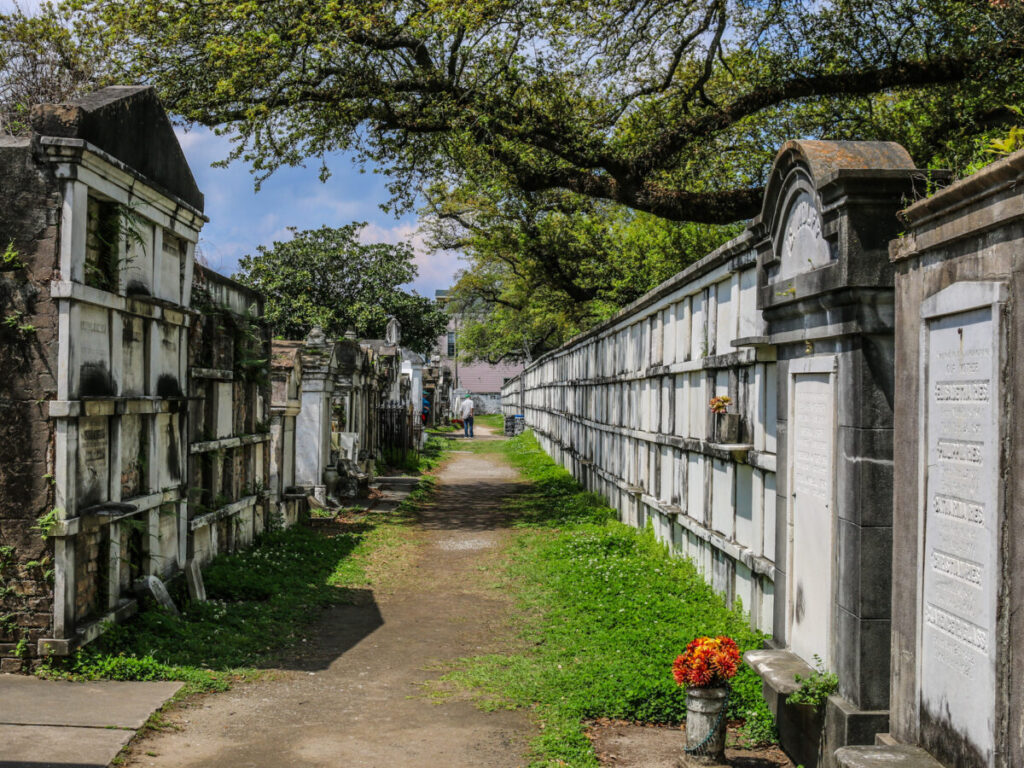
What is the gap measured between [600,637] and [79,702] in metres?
3.48

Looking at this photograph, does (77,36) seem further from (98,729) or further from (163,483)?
(98,729)

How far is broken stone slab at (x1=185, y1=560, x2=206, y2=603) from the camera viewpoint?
295 inches

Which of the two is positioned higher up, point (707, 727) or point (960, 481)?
point (960, 481)

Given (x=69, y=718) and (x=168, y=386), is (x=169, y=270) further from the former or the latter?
(x=69, y=718)

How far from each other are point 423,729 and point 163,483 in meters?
3.27

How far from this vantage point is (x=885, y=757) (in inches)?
141

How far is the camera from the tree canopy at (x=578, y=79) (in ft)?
35.6

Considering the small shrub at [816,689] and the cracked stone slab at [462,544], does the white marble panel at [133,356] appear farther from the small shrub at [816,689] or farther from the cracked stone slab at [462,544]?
the cracked stone slab at [462,544]

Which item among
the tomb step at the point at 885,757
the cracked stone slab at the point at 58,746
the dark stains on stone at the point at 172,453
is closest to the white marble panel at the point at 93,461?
the dark stains on stone at the point at 172,453

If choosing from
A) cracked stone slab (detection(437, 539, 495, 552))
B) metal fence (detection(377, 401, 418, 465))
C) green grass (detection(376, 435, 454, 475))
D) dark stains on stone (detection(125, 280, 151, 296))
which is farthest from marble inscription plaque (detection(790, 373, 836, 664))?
metal fence (detection(377, 401, 418, 465))

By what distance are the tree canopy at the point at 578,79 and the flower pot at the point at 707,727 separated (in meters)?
8.04

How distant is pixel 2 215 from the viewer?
570 centimetres

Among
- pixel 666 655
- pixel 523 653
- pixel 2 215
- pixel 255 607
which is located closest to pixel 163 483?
pixel 255 607

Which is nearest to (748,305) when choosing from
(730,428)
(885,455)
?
(730,428)
